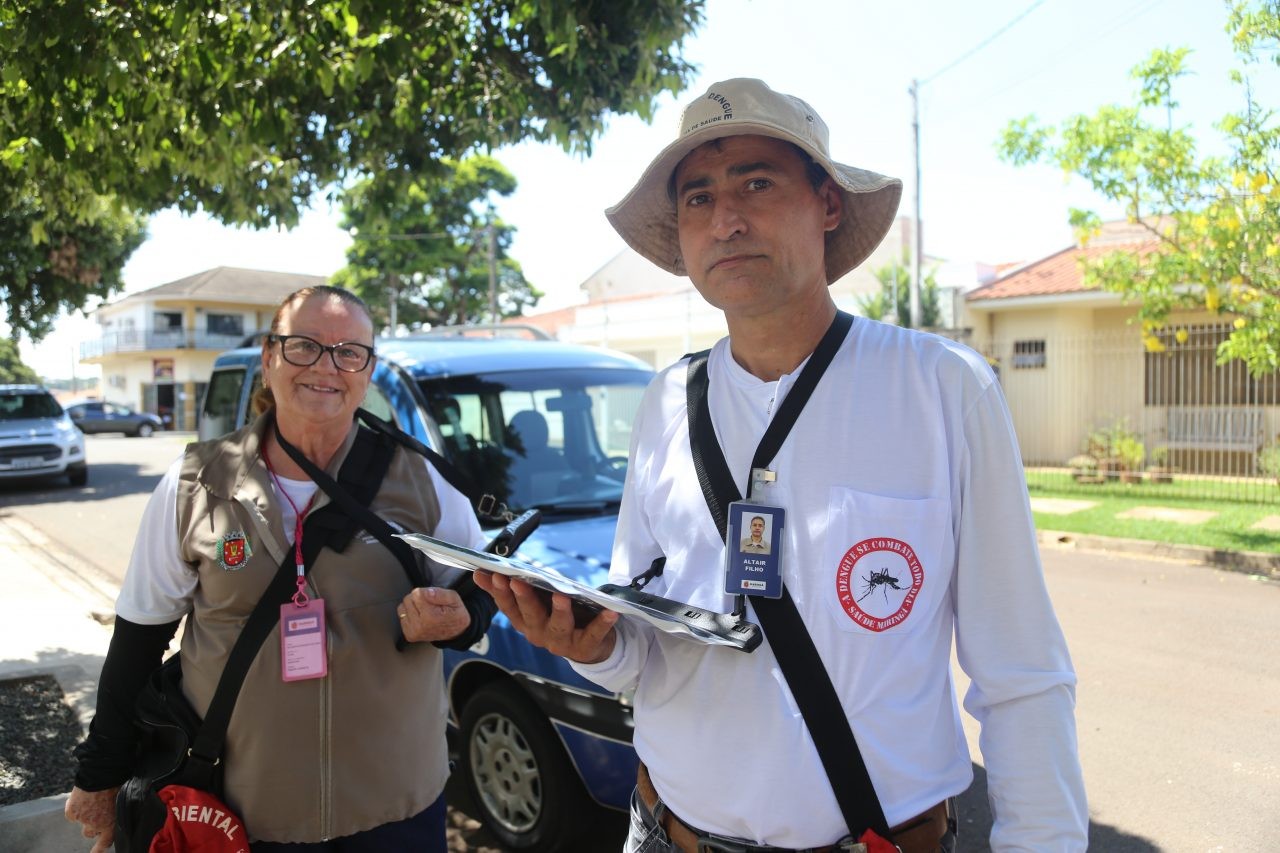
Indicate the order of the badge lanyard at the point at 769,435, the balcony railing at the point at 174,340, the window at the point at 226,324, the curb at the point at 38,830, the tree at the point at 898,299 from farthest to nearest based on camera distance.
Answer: the window at the point at 226,324, the balcony railing at the point at 174,340, the tree at the point at 898,299, the curb at the point at 38,830, the badge lanyard at the point at 769,435

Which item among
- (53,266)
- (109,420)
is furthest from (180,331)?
(53,266)

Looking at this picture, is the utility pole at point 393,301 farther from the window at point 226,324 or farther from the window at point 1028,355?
the window at point 1028,355

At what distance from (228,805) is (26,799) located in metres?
2.27

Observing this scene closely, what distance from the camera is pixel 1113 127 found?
34.5 feet

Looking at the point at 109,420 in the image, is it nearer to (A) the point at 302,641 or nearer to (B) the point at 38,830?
(B) the point at 38,830

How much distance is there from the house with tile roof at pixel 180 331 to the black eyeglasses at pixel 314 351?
50376 millimetres

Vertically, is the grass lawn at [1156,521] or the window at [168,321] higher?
the window at [168,321]

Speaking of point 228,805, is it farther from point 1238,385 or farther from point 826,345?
point 1238,385

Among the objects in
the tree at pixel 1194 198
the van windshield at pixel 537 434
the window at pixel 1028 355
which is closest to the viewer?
the van windshield at pixel 537 434

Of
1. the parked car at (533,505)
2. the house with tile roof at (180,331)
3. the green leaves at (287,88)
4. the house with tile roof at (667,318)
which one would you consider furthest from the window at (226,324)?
the parked car at (533,505)

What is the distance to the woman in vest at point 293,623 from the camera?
7.36ft

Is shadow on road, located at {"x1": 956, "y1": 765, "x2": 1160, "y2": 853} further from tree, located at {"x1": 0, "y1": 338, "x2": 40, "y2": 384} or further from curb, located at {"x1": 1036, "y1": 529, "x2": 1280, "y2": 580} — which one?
tree, located at {"x1": 0, "y1": 338, "x2": 40, "y2": 384}

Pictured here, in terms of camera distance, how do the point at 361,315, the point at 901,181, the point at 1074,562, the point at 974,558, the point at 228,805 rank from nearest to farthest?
the point at 974,558 → the point at 901,181 → the point at 228,805 → the point at 361,315 → the point at 1074,562

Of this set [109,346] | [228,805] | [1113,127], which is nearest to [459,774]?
[228,805]
